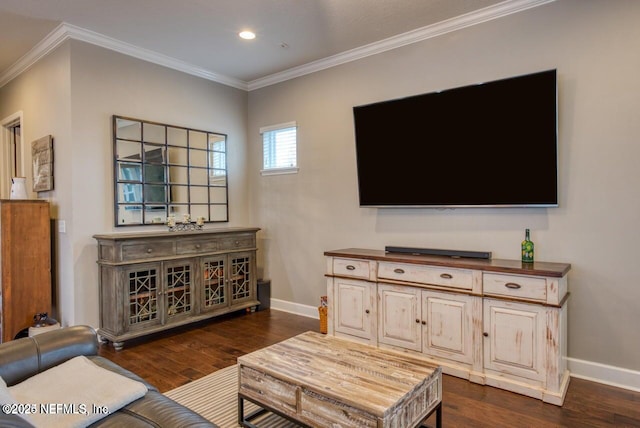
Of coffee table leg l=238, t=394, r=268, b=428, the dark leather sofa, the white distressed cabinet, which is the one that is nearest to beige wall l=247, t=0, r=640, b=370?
the white distressed cabinet

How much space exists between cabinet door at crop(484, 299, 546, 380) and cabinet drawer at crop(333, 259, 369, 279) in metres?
1.04

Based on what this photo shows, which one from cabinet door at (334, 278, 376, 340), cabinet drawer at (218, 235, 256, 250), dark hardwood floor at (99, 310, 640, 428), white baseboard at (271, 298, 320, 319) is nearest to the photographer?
dark hardwood floor at (99, 310, 640, 428)

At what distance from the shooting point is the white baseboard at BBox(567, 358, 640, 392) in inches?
104

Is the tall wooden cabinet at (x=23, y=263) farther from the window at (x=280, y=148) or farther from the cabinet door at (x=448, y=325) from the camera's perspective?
the cabinet door at (x=448, y=325)

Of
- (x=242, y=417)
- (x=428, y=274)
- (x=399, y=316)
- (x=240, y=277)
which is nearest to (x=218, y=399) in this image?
(x=242, y=417)

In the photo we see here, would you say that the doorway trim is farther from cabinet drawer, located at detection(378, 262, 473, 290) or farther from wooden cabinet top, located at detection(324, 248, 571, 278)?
cabinet drawer, located at detection(378, 262, 473, 290)

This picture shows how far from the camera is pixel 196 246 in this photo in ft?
13.2

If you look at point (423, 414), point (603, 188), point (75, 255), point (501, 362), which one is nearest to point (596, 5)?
point (603, 188)

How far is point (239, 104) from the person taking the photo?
5043 millimetres

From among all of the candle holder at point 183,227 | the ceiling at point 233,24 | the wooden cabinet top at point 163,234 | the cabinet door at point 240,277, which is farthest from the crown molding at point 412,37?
the cabinet door at point 240,277

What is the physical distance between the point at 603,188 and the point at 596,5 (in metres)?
1.33

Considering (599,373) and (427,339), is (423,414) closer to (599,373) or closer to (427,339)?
(427,339)

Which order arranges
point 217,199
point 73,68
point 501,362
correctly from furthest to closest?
point 217,199 → point 73,68 → point 501,362

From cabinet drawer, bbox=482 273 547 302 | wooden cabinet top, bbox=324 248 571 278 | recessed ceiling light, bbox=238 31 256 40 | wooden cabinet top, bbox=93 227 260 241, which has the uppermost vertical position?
recessed ceiling light, bbox=238 31 256 40
